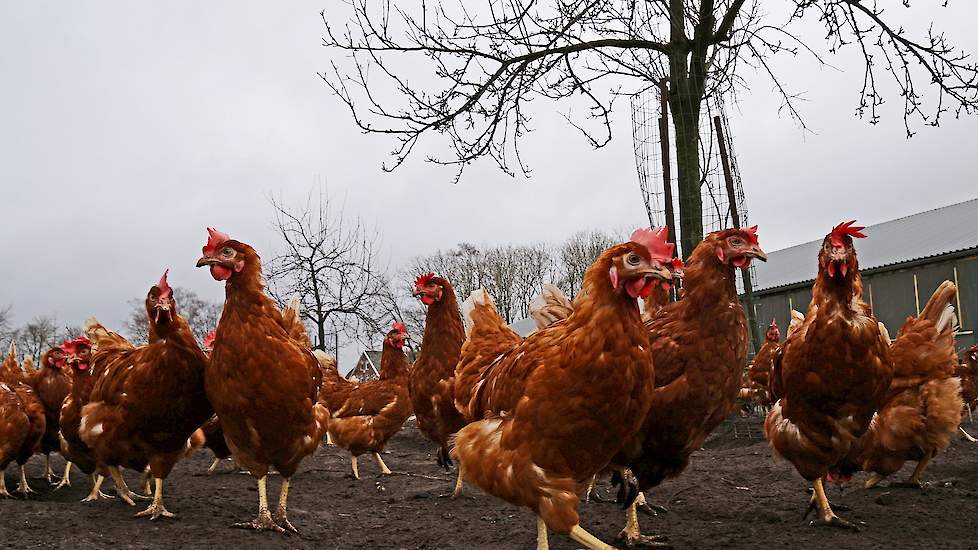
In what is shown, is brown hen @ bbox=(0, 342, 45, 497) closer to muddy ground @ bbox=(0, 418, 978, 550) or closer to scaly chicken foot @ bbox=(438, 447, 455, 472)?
muddy ground @ bbox=(0, 418, 978, 550)

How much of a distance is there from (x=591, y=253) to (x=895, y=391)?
34.2 metres

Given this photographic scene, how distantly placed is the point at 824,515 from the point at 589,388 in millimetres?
2205

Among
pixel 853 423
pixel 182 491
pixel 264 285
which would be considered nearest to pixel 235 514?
pixel 182 491

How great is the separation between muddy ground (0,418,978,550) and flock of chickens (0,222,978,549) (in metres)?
0.26

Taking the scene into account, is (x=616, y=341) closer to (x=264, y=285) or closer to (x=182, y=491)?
(x=264, y=285)

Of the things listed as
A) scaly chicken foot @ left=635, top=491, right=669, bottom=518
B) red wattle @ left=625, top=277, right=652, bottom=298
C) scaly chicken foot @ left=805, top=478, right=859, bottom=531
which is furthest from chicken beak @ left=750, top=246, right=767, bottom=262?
scaly chicken foot @ left=635, top=491, right=669, bottom=518

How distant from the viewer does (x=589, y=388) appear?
312cm

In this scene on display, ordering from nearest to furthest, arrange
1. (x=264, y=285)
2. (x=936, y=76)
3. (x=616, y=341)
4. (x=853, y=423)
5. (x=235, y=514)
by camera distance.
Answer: (x=616, y=341)
(x=853, y=423)
(x=264, y=285)
(x=235, y=514)
(x=936, y=76)

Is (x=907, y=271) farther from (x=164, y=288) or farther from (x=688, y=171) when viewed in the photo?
(x=164, y=288)

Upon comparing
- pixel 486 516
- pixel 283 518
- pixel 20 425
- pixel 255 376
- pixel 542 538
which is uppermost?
pixel 255 376

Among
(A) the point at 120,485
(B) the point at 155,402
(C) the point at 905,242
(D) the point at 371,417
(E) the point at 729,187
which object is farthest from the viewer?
(C) the point at 905,242

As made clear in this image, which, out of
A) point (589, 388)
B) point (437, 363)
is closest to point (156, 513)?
point (437, 363)

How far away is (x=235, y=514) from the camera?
5.21 metres

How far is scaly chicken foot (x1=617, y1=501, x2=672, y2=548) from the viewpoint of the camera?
3.96 meters
